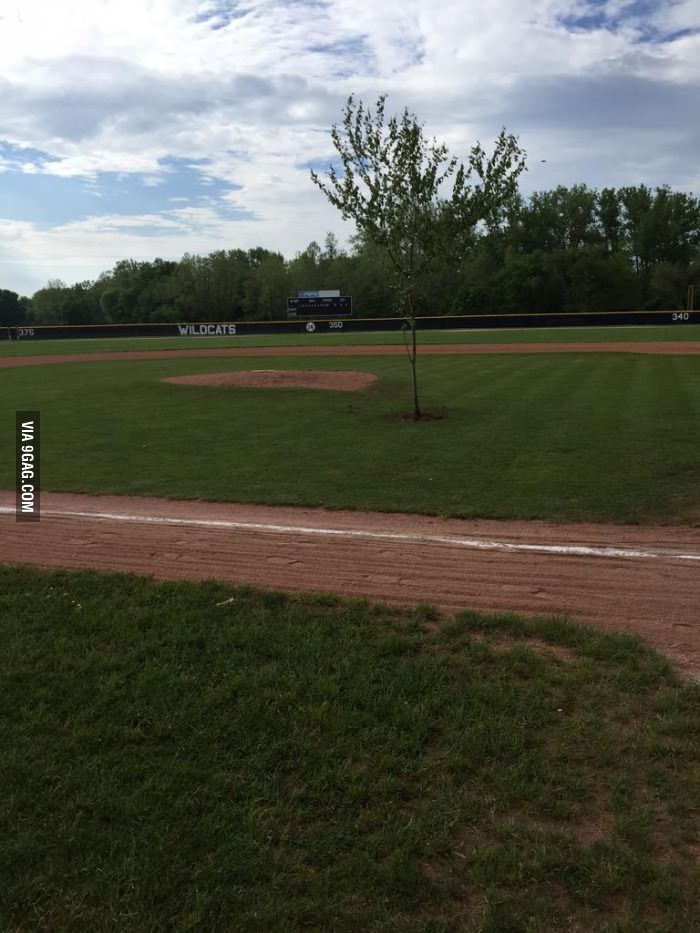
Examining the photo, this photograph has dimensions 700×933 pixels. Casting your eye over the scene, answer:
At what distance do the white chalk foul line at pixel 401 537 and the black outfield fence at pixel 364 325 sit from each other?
50.2 metres

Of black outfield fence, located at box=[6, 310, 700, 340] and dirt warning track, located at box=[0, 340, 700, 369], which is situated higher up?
black outfield fence, located at box=[6, 310, 700, 340]

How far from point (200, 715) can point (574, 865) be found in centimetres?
219

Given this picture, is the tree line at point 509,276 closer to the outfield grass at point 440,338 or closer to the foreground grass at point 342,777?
the outfield grass at point 440,338

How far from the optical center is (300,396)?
65.8 ft

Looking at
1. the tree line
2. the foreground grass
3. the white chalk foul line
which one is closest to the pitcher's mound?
the white chalk foul line

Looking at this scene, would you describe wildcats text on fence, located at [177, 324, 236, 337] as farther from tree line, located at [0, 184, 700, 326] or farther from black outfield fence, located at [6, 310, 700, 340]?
tree line, located at [0, 184, 700, 326]

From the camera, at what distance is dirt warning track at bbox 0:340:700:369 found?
113ft

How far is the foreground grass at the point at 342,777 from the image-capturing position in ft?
9.42
